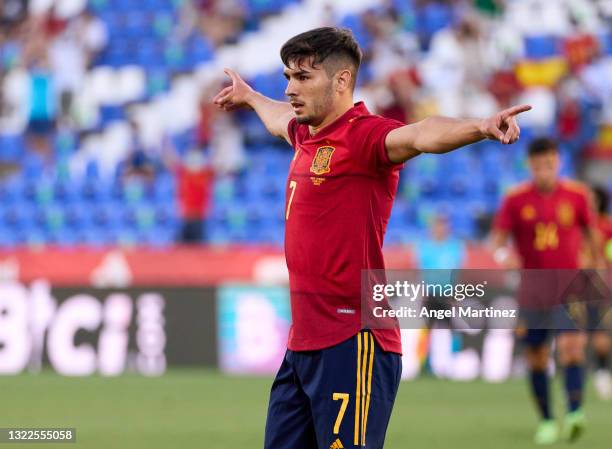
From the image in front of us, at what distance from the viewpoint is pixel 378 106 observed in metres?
17.3

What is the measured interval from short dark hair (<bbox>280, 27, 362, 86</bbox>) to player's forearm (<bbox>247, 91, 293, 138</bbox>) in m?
0.72

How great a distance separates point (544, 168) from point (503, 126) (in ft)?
18.6

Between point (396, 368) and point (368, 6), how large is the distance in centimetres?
1519

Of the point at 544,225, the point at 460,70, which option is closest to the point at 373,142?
the point at 544,225

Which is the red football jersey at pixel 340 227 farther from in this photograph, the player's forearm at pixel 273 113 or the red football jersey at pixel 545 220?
the red football jersey at pixel 545 220

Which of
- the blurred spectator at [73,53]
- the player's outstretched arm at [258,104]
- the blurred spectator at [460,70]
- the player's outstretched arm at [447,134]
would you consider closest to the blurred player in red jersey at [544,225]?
the player's outstretched arm at [258,104]

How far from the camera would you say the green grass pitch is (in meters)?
8.91

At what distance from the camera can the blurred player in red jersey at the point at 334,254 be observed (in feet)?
15.2

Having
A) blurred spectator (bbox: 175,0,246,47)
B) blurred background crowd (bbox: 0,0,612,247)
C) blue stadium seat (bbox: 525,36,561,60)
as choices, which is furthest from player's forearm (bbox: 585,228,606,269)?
blurred spectator (bbox: 175,0,246,47)

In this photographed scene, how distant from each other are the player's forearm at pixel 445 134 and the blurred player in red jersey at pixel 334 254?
0.49ft

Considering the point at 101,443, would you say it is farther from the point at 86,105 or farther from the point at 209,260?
the point at 86,105

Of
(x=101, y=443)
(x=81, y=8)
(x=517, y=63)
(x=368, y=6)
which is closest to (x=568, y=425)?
(x=101, y=443)

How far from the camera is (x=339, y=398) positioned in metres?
4.63

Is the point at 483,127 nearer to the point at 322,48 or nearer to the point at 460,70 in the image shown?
the point at 322,48
